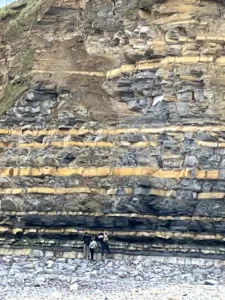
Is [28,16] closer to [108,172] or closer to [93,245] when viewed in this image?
[108,172]

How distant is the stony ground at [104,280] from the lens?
19.7 m

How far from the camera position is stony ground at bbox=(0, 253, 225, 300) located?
19672mm

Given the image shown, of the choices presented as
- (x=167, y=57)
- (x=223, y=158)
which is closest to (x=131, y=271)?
(x=223, y=158)

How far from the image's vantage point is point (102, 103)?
2462 centimetres

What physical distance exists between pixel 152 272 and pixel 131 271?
570mm

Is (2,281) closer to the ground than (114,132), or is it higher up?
closer to the ground

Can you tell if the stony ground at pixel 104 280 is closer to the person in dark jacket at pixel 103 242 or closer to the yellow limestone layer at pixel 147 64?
the person in dark jacket at pixel 103 242

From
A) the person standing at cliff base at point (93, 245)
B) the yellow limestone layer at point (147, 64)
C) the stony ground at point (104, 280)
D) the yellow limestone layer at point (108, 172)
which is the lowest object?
the stony ground at point (104, 280)

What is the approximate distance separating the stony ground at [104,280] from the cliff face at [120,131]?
2.80 feet

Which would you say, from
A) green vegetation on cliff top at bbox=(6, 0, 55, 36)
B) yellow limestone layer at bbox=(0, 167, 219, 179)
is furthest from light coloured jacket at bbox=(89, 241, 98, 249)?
green vegetation on cliff top at bbox=(6, 0, 55, 36)

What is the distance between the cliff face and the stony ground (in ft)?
2.80

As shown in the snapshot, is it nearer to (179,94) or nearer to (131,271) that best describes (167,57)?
(179,94)

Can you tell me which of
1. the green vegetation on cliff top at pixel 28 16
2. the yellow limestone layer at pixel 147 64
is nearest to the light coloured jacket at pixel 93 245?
the yellow limestone layer at pixel 147 64

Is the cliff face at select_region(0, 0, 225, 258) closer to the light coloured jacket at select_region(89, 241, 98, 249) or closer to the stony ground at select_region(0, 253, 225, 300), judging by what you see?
the light coloured jacket at select_region(89, 241, 98, 249)
